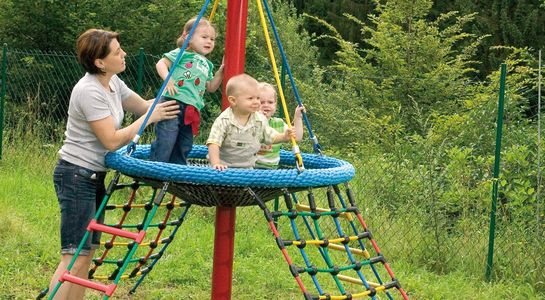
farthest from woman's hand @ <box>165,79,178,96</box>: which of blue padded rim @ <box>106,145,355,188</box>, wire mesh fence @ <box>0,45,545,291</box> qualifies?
wire mesh fence @ <box>0,45,545,291</box>

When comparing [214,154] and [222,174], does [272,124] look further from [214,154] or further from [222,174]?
[222,174]

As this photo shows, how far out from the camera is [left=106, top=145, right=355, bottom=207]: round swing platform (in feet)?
11.9

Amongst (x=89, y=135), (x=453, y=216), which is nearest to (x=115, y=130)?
(x=89, y=135)

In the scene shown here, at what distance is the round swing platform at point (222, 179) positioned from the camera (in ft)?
11.9

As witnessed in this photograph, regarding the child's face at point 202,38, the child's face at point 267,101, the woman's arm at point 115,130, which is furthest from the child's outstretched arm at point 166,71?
the child's face at point 267,101

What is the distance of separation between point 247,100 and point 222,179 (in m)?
0.50

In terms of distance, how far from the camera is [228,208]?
420cm

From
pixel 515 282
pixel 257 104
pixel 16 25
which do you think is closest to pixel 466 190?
pixel 515 282

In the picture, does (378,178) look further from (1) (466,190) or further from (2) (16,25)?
(2) (16,25)

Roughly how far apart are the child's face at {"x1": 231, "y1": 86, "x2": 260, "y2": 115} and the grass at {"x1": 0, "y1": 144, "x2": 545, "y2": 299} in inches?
67.5

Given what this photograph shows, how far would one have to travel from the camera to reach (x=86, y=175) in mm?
3920

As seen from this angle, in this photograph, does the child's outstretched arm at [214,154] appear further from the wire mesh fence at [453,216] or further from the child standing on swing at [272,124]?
the wire mesh fence at [453,216]

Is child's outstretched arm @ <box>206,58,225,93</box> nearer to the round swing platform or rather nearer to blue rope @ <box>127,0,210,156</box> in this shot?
blue rope @ <box>127,0,210,156</box>

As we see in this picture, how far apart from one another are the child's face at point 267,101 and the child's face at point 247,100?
0.67 m
